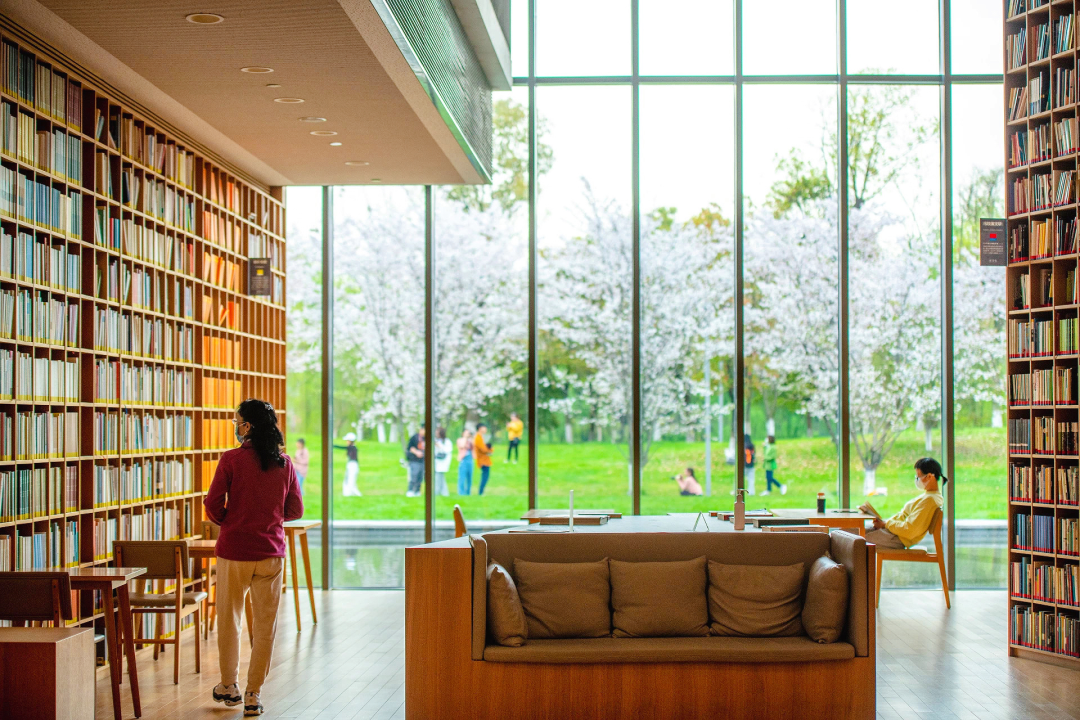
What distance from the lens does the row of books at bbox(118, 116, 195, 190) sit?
6.58m

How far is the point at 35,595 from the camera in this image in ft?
15.3

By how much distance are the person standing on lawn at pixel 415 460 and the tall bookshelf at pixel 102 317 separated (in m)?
1.64

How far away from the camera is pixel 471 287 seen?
927 cm

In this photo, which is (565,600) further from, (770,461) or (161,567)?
(770,461)

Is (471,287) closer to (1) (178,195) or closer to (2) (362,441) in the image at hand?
(2) (362,441)

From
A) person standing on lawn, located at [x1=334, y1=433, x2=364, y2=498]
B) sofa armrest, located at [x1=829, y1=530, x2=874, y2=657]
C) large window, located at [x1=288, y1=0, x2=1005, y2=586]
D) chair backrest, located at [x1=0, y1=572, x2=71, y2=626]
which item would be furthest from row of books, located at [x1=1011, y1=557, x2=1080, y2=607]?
chair backrest, located at [x1=0, y1=572, x2=71, y2=626]

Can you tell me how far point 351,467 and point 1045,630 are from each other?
5805 mm

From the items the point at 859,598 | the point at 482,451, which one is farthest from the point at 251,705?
the point at 482,451

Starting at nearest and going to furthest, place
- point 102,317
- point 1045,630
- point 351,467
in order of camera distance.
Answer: point 102,317 < point 1045,630 < point 351,467

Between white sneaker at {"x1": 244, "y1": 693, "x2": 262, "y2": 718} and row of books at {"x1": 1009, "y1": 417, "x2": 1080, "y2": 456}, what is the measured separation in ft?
16.2

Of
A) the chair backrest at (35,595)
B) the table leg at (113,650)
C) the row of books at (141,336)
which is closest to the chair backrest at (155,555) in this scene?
the table leg at (113,650)

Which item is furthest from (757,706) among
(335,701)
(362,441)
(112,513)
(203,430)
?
(362,441)

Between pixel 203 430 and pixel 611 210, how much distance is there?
158 inches

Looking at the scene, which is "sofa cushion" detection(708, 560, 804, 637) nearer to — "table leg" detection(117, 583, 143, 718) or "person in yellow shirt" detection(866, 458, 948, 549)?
"table leg" detection(117, 583, 143, 718)
